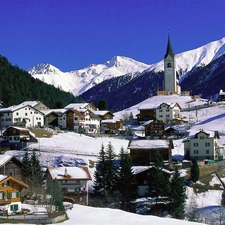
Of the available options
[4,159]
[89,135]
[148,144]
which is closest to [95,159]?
[148,144]

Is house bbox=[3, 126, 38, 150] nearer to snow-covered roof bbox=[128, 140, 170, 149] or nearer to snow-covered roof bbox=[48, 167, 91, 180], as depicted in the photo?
snow-covered roof bbox=[128, 140, 170, 149]

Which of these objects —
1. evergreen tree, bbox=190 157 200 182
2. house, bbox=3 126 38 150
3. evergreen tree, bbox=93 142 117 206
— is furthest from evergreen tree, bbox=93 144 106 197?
house, bbox=3 126 38 150

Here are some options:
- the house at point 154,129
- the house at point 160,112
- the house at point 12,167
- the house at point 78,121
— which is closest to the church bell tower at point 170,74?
the house at point 160,112

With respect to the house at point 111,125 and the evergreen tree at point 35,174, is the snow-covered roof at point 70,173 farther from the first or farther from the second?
the house at point 111,125

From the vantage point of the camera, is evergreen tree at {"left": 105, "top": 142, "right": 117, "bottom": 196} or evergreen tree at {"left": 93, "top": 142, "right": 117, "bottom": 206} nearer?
evergreen tree at {"left": 93, "top": 142, "right": 117, "bottom": 206}

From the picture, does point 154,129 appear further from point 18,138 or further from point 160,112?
point 18,138

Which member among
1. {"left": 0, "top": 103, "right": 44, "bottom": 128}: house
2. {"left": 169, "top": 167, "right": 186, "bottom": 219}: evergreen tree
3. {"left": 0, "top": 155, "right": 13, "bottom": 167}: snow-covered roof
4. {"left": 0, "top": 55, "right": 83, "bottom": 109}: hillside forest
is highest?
{"left": 0, "top": 55, "right": 83, "bottom": 109}: hillside forest

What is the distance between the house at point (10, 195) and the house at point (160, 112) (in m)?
73.3

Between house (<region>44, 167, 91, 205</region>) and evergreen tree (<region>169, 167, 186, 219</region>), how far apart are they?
8.98 m

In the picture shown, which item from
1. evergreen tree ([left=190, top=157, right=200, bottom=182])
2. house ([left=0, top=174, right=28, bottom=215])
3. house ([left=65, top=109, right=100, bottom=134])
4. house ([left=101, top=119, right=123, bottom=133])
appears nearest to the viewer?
house ([left=0, top=174, right=28, bottom=215])

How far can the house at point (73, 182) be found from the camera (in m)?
52.0

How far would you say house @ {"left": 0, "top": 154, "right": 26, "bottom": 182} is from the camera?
176 feet

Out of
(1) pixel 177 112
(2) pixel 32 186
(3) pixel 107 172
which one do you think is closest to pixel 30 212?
(2) pixel 32 186

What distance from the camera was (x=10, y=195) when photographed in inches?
1548
